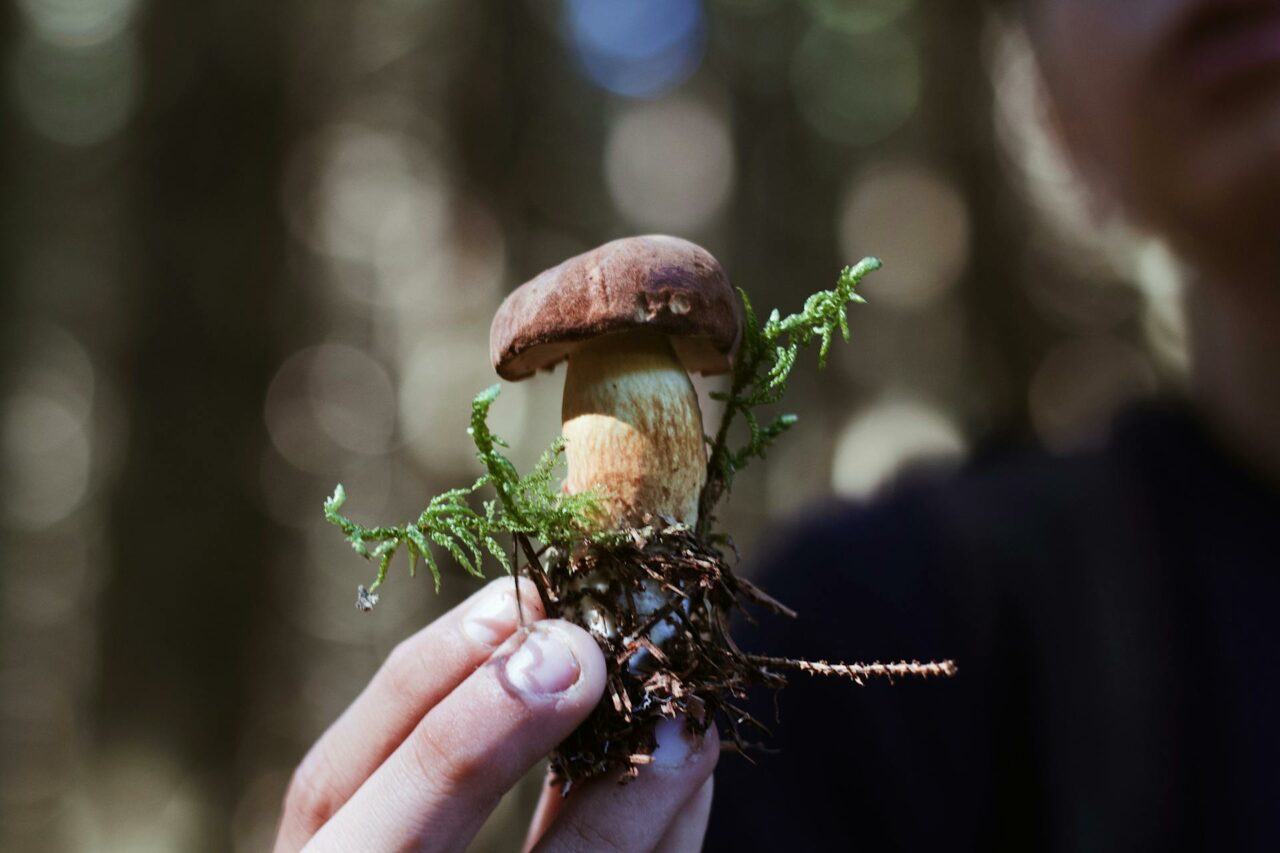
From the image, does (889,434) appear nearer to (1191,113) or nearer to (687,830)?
(1191,113)

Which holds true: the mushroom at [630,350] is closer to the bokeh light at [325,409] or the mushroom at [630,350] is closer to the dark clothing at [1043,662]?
the dark clothing at [1043,662]

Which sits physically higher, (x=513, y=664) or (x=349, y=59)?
(x=349, y=59)

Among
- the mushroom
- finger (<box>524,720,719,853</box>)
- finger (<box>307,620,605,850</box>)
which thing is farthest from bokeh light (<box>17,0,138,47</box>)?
finger (<box>524,720,719,853</box>)

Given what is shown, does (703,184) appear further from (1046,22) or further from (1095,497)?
(1095,497)

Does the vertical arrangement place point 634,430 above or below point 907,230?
below

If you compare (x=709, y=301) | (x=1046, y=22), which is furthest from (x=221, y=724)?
(x=1046, y=22)

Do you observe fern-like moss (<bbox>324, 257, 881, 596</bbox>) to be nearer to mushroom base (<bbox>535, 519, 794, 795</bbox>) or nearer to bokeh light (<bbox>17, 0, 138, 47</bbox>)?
mushroom base (<bbox>535, 519, 794, 795</bbox>)

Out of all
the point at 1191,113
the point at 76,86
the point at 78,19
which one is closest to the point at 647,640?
the point at 1191,113
